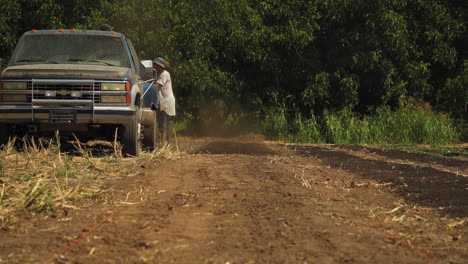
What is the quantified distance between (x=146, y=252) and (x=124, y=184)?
367 cm

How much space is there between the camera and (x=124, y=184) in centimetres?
803

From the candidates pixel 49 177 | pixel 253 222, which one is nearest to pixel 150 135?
pixel 49 177

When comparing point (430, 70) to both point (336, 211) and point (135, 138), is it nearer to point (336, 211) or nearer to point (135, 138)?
point (135, 138)

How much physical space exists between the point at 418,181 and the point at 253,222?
4.29 metres

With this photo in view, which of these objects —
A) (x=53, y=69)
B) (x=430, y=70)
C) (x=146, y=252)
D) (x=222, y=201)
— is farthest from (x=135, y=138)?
(x=430, y=70)

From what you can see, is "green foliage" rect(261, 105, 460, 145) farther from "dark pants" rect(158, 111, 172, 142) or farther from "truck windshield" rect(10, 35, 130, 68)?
"truck windshield" rect(10, 35, 130, 68)

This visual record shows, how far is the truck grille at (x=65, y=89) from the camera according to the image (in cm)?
1034

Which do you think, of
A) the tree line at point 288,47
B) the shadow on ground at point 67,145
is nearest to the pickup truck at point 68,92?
the shadow on ground at point 67,145

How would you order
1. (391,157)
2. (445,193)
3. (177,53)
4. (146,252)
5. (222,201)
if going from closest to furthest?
(146,252), (222,201), (445,193), (391,157), (177,53)

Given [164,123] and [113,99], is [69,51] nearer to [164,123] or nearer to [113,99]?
[113,99]

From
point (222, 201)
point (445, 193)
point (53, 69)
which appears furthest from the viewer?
point (53, 69)

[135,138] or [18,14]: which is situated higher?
[18,14]

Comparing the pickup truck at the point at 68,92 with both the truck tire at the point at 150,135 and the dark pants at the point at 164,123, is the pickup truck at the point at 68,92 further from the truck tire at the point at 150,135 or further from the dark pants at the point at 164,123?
the dark pants at the point at 164,123

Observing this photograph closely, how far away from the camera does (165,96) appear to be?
48.8 feet
